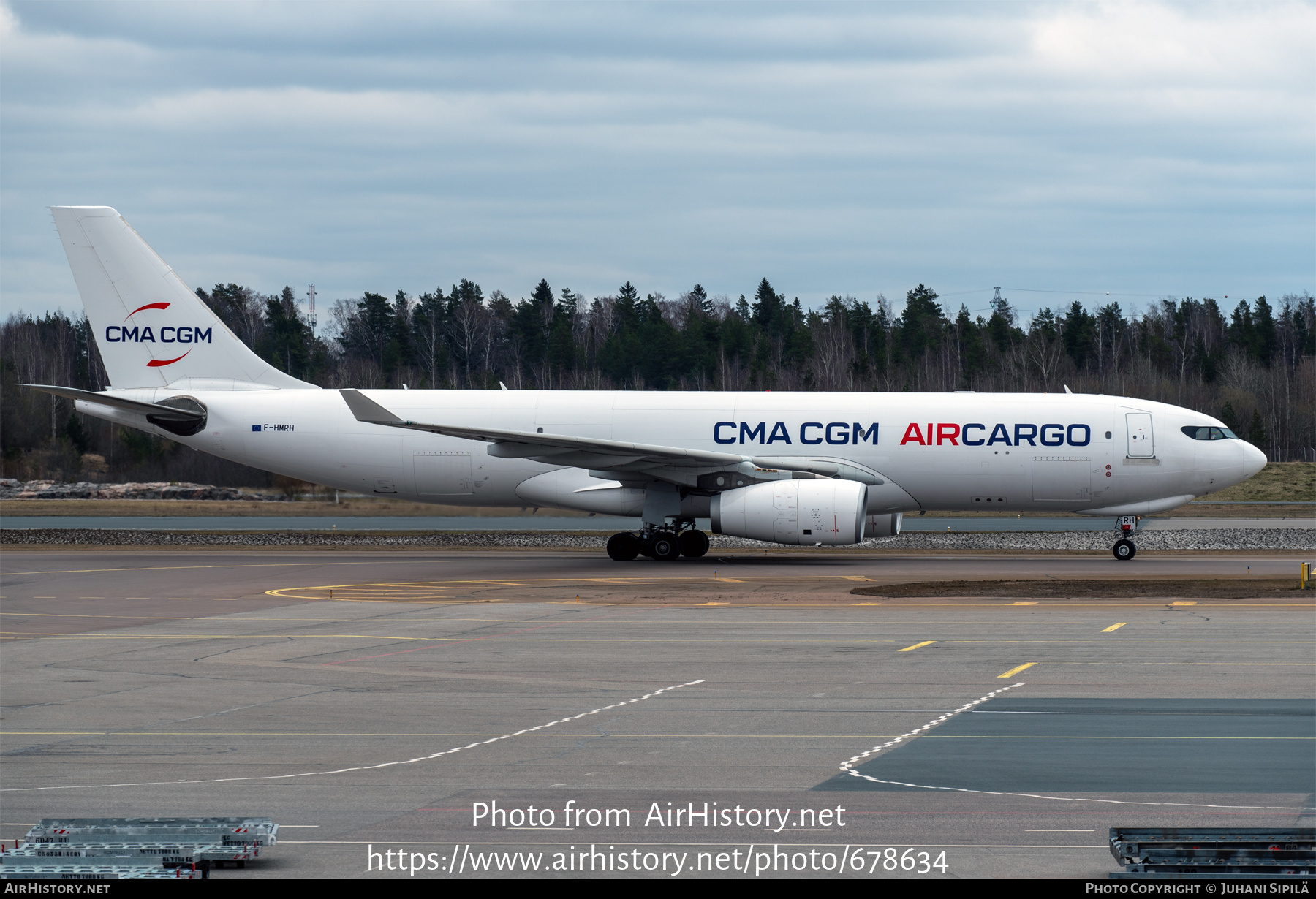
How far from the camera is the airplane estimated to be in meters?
29.5

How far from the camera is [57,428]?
7056cm

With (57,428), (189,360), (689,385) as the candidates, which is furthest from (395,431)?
(689,385)

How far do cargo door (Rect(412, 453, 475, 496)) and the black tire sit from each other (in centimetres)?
373

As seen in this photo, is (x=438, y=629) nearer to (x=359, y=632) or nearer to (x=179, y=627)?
(x=359, y=632)

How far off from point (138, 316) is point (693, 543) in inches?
600

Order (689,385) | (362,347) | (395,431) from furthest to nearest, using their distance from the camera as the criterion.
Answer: (362,347)
(689,385)
(395,431)

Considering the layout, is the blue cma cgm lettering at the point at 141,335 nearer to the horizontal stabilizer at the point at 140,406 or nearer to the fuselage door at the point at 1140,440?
the horizontal stabilizer at the point at 140,406

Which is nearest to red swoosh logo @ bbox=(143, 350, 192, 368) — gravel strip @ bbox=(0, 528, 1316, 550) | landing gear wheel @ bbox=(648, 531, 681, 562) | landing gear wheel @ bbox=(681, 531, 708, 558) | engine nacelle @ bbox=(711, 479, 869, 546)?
gravel strip @ bbox=(0, 528, 1316, 550)

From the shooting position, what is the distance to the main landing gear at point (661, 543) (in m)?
29.8

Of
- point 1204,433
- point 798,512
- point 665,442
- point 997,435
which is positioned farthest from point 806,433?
point 1204,433

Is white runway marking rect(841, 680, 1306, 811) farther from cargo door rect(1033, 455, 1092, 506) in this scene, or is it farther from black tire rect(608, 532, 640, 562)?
cargo door rect(1033, 455, 1092, 506)

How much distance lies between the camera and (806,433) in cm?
2992

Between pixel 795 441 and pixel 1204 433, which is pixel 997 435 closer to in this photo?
pixel 795 441

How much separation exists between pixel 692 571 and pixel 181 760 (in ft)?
57.6
